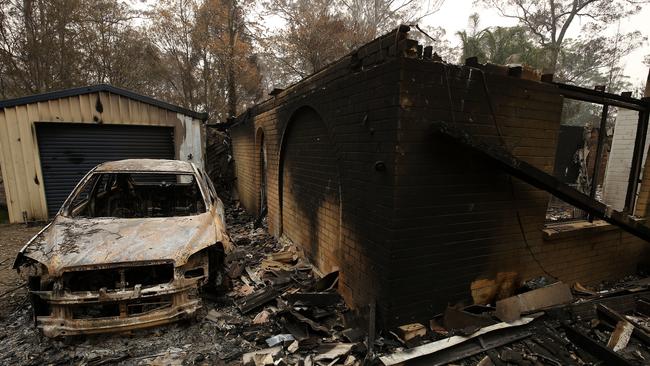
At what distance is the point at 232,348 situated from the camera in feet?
9.74

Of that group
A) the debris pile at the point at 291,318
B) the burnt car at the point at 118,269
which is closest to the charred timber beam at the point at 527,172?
the debris pile at the point at 291,318

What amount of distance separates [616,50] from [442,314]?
26.8 meters

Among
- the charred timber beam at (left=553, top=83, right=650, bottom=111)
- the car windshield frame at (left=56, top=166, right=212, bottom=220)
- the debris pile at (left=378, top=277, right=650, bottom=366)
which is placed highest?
the charred timber beam at (left=553, top=83, right=650, bottom=111)

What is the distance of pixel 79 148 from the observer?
794 centimetres

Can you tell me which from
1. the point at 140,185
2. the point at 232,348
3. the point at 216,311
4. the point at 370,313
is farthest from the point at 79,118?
the point at 370,313

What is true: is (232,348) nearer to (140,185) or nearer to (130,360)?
(130,360)

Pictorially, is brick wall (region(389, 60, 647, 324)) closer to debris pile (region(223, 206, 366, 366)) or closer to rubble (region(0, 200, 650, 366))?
rubble (region(0, 200, 650, 366))

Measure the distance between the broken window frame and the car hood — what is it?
443cm

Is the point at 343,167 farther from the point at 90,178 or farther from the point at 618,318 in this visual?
the point at 90,178

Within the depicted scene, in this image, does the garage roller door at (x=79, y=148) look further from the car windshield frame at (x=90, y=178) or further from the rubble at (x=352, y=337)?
the rubble at (x=352, y=337)

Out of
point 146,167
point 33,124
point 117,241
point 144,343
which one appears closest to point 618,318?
point 144,343

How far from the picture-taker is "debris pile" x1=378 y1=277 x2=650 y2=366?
2.67 m

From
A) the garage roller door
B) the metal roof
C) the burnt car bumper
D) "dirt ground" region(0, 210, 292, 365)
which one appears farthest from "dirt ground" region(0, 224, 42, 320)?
the metal roof

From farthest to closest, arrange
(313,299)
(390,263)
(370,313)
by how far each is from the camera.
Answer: (313,299)
(370,313)
(390,263)
